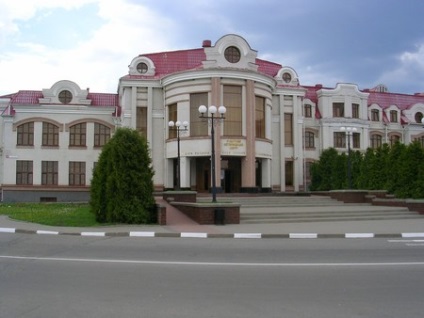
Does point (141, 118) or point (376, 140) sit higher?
point (141, 118)

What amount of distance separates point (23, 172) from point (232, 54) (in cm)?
2179

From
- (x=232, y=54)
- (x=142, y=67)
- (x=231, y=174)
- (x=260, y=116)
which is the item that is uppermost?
(x=232, y=54)

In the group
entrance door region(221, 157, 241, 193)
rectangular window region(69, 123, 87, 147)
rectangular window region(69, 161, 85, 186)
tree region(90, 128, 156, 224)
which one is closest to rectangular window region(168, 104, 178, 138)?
entrance door region(221, 157, 241, 193)

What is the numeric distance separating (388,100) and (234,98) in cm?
2498

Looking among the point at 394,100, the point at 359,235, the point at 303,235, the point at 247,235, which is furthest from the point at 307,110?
the point at 247,235

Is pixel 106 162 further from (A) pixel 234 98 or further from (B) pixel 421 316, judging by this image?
(A) pixel 234 98

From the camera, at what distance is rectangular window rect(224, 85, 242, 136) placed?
38094mm

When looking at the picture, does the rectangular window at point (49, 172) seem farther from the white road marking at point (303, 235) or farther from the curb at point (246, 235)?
the white road marking at point (303, 235)

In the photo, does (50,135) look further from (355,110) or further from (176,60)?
(355,110)

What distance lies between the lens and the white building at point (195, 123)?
38.2m

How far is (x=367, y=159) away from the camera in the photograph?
114 ft

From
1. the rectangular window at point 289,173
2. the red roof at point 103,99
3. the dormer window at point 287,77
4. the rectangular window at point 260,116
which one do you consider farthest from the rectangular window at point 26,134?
the dormer window at point 287,77

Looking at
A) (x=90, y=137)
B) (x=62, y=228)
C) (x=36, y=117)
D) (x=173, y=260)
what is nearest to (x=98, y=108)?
(x=90, y=137)

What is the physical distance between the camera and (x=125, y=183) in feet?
63.5
